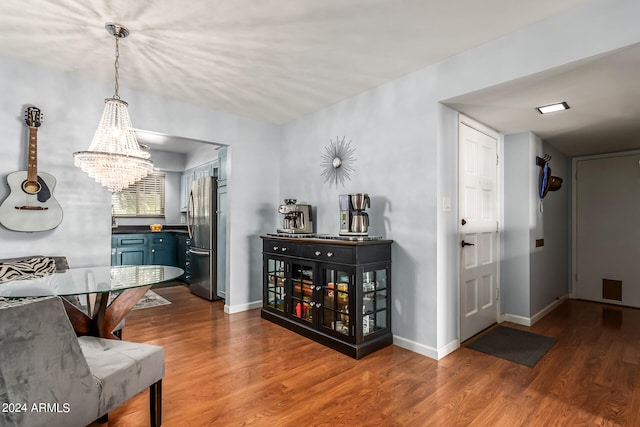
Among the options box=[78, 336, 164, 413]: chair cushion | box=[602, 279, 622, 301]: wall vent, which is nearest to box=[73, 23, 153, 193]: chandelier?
box=[78, 336, 164, 413]: chair cushion

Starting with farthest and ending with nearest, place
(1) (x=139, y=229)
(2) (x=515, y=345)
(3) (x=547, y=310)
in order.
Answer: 1. (1) (x=139, y=229)
2. (3) (x=547, y=310)
3. (2) (x=515, y=345)

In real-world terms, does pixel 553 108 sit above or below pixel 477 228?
above

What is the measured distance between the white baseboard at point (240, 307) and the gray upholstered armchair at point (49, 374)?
2.51 m

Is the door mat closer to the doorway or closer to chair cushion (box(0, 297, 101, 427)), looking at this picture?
the doorway

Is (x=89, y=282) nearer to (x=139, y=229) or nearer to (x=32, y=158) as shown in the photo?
(x=32, y=158)

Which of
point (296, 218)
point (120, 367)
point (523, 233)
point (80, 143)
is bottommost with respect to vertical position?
point (120, 367)

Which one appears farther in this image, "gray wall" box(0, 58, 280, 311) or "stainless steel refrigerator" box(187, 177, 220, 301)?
"stainless steel refrigerator" box(187, 177, 220, 301)

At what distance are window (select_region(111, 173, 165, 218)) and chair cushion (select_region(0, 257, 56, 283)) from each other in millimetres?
3778

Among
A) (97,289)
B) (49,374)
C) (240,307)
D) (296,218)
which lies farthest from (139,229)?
(49,374)

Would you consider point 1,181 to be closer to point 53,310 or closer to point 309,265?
point 53,310

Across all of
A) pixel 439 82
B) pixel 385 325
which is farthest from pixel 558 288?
pixel 439 82

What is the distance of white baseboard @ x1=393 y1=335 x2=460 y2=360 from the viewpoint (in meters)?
2.75

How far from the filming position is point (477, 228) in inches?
132

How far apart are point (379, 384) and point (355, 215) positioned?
1.44 meters
